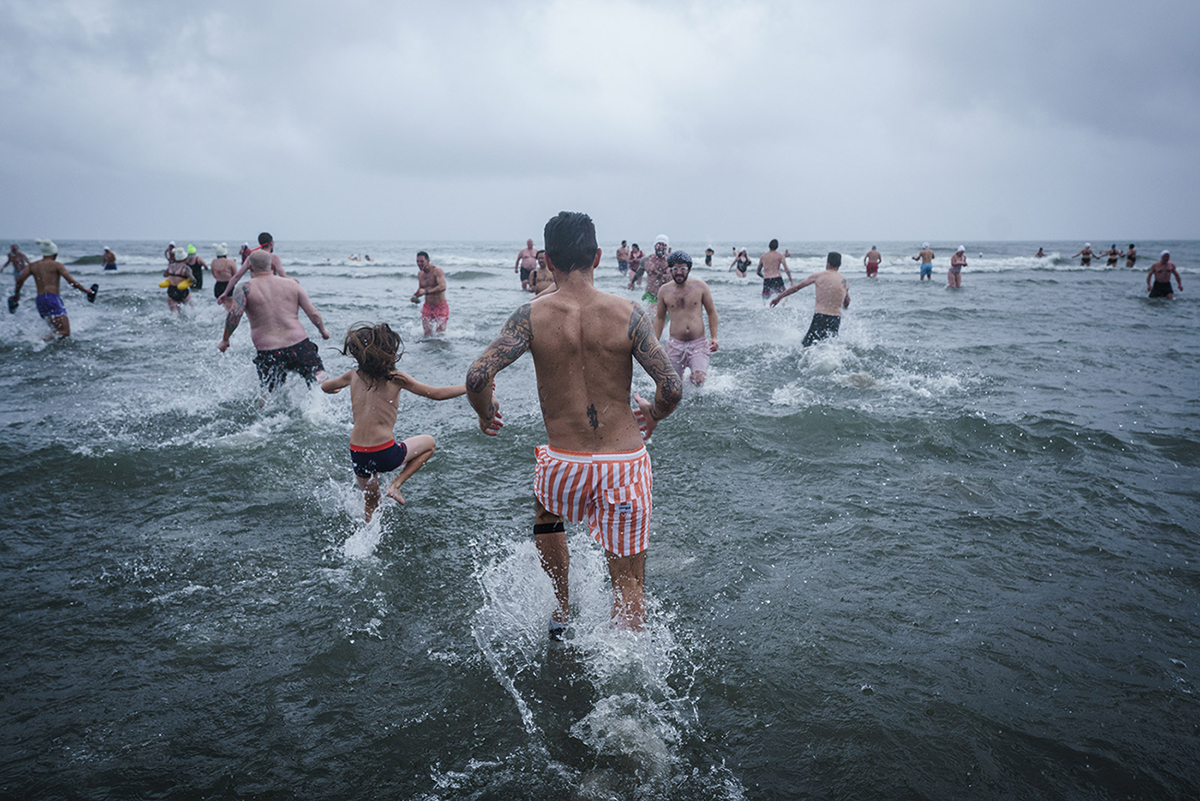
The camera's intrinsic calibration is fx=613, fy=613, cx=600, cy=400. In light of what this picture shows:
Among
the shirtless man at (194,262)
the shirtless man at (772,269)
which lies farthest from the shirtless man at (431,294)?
the shirtless man at (194,262)

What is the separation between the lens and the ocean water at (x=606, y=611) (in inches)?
95.3

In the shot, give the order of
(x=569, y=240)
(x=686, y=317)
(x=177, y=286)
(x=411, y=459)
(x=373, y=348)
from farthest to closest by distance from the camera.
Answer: (x=177, y=286) → (x=686, y=317) → (x=411, y=459) → (x=373, y=348) → (x=569, y=240)

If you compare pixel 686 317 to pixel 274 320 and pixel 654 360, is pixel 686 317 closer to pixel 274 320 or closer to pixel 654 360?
pixel 274 320

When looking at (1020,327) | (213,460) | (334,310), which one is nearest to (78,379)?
(213,460)

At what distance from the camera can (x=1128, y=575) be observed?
3.72 meters

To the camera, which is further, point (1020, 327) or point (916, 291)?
point (916, 291)

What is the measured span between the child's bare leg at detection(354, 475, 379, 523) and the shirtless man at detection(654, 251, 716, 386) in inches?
143

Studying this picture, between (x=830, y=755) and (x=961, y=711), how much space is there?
69 centimetres

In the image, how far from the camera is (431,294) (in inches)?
477

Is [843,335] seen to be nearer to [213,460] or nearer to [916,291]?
[213,460]

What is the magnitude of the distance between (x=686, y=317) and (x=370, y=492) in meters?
4.23

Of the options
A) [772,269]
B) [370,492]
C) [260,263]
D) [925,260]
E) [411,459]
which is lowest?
[370,492]

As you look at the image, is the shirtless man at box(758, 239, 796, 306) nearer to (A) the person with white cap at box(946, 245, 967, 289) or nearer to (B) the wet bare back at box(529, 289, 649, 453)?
(A) the person with white cap at box(946, 245, 967, 289)

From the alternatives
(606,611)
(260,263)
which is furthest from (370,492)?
(260,263)
